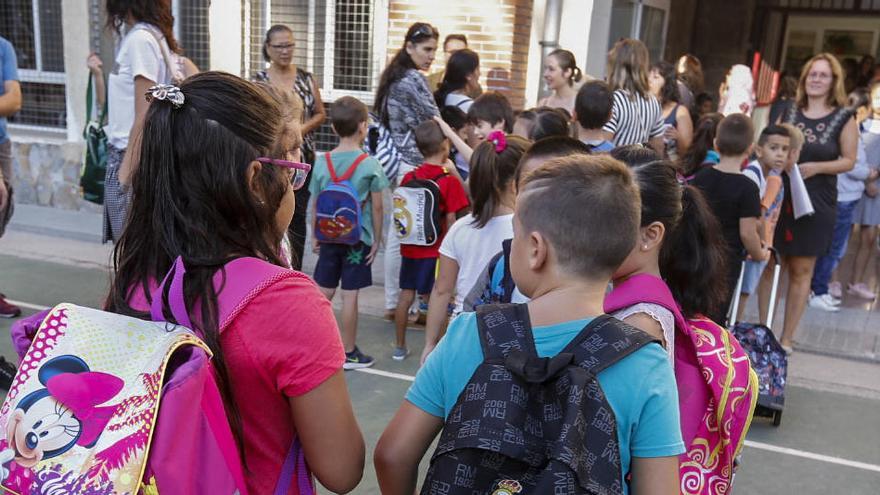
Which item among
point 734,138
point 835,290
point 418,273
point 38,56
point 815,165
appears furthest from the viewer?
point 38,56

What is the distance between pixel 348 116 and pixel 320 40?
403 centimetres

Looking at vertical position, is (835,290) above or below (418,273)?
below

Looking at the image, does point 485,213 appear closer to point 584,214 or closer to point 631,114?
point 584,214

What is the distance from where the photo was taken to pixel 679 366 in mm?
2045

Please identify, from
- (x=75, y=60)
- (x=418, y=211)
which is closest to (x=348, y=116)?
(x=418, y=211)

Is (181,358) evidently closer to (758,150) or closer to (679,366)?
(679,366)

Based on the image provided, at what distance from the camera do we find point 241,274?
59.0 inches

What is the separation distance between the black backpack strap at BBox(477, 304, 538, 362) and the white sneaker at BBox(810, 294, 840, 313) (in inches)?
242

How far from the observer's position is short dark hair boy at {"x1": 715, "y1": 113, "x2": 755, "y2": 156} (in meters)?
4.37

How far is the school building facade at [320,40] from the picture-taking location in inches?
305

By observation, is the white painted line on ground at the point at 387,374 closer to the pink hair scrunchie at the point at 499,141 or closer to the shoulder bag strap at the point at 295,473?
the pink hair scrunchie at the point at 499,141

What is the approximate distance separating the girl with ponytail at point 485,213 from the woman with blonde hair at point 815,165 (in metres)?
2.74

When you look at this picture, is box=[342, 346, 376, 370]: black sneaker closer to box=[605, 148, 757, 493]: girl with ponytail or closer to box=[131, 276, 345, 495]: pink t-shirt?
box=[605, 148, 757, 493]: girl with ponytail

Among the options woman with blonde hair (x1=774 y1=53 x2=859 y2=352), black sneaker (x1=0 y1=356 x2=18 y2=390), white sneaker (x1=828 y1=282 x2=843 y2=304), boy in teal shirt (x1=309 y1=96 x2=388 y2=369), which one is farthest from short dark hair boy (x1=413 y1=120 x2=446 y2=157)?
white sneaker (x1=828 y1=282 x2=843 y2=304)
